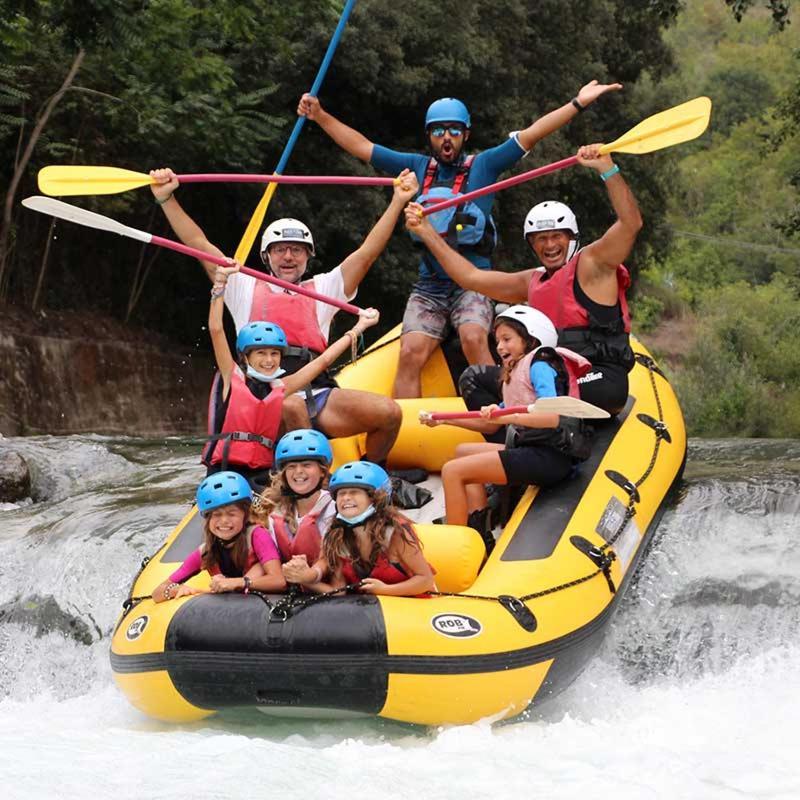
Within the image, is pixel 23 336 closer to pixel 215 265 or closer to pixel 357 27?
pixel 357 27

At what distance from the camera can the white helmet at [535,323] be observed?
5.79m

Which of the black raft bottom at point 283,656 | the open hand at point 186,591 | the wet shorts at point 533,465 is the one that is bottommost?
the open hand at point 186,591

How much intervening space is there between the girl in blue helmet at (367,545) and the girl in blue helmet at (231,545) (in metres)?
0.13

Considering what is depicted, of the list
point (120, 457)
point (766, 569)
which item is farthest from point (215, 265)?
point (120, 457)

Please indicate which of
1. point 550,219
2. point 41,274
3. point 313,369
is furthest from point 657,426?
point 41,274

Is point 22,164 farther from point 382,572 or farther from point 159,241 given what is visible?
point 382,572

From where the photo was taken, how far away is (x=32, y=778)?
460 centimetres

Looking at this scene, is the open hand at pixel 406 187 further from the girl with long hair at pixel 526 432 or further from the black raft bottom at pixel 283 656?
the black raft bottom at pixel 283 656

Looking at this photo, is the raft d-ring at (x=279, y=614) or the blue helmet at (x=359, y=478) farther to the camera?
the blue helmet at (x=359, y=478)

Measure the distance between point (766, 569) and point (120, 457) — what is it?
184 inches

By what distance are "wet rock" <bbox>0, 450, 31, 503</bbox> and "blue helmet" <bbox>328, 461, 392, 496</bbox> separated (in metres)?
3.92

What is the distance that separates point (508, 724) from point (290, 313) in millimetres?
2028

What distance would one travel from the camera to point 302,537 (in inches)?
210

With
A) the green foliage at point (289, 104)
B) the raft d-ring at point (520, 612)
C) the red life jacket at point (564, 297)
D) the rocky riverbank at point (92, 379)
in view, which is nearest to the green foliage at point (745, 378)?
the green foliage at point (289, 104)
